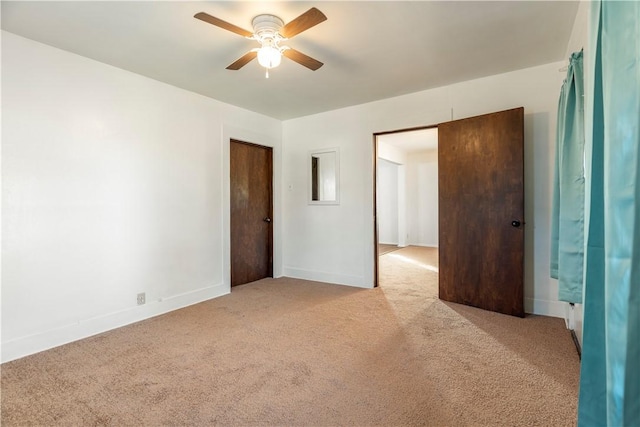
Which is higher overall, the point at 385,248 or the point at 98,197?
the point at 98,197

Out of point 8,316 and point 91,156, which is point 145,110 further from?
point 8,316

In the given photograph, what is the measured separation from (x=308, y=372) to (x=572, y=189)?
2285 mm

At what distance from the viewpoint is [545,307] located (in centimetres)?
311

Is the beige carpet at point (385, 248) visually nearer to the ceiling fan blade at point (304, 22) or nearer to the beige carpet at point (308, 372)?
the beige carpet at point (308, 372)

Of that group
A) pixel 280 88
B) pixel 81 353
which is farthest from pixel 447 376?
pixel 280 88

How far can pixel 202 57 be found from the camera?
2785mm

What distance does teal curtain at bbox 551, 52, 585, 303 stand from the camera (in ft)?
7.04

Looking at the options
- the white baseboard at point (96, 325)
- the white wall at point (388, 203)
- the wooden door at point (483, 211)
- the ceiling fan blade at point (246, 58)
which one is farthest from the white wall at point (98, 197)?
the white wall at point (388, 203)

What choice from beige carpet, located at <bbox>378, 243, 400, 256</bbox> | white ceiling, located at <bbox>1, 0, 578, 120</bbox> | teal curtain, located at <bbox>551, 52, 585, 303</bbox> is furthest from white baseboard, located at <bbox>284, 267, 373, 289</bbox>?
beige carpet, located at <bbox>378, 243, 400, 256</bbox>

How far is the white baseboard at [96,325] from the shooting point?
236 centimetres

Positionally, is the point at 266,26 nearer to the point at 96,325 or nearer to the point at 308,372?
the point at 308,372

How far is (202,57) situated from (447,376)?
3205mm

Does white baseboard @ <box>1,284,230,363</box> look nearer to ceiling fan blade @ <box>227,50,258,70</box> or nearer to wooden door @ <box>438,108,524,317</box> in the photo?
ceiling fan blade @ <box>227,50,258,70</box>

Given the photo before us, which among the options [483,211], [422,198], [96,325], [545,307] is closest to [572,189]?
[483,211]
